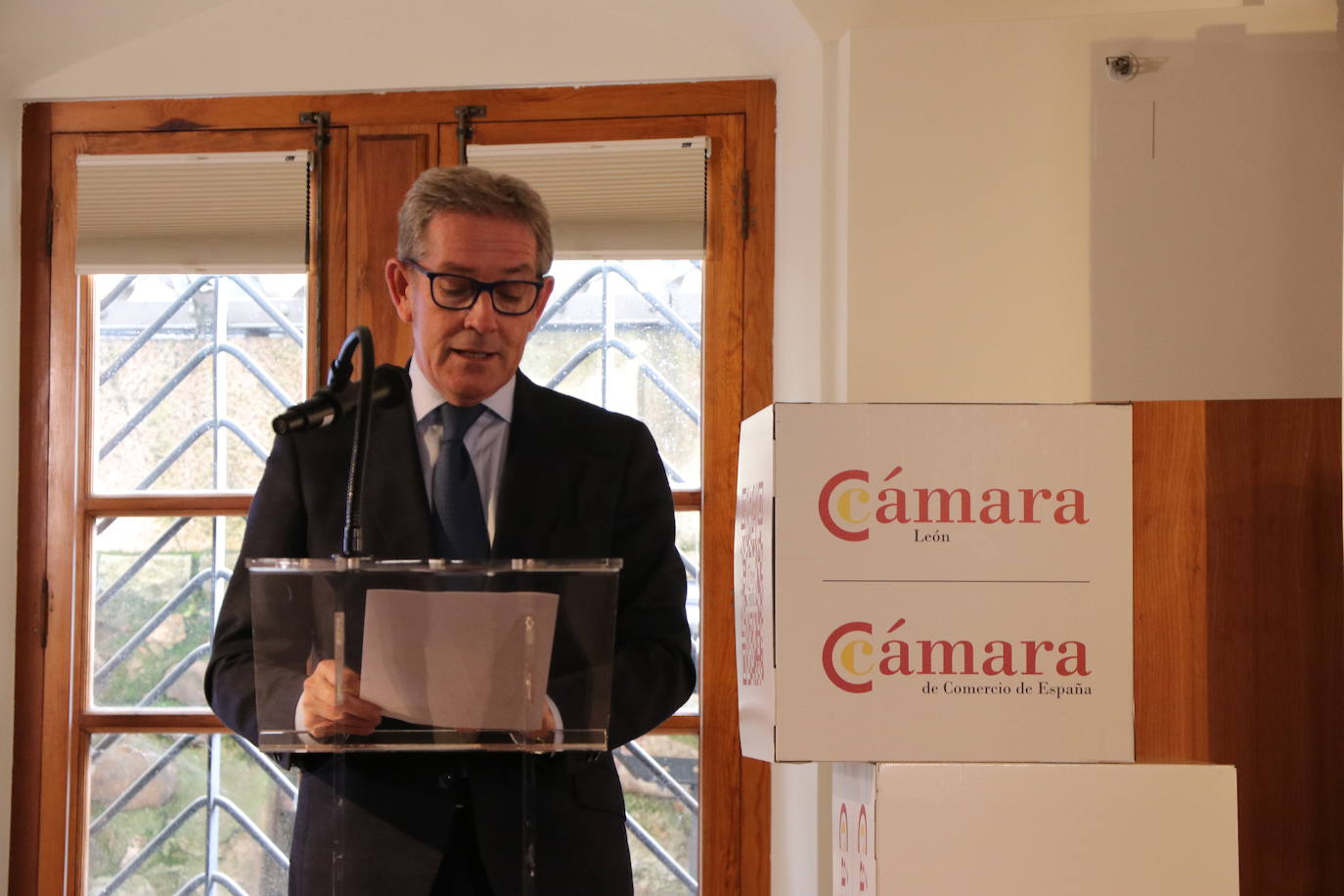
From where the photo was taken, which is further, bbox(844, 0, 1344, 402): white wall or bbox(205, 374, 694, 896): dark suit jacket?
bbox(844, 0, 1344, 402): white wall

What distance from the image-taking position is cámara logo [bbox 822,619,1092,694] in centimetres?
157

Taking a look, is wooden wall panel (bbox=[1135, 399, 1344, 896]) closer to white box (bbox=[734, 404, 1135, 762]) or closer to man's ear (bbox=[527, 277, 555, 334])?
white box (bbox=[734, 404, 1135, 762])

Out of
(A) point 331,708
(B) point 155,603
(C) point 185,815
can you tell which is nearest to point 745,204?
(B) point 155,603

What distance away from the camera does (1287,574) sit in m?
1.68

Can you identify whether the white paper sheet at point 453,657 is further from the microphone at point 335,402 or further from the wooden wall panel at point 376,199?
the wooden wall panel at point 376,199

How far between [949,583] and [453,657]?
22.9 inches

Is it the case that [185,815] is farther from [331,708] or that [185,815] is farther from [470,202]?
[331,708]

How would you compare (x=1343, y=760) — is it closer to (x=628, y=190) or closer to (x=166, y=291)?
(x=628, y=190)

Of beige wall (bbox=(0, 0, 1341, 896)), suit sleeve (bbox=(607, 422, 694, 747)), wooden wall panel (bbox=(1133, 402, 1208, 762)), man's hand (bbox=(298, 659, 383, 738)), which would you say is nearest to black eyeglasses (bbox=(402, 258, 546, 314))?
suit sleeve (bbox=(607, 422, 694, 747))

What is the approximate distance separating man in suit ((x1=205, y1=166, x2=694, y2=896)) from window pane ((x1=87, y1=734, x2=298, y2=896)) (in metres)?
0.79

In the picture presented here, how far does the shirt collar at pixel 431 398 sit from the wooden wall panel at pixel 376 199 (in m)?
0.55

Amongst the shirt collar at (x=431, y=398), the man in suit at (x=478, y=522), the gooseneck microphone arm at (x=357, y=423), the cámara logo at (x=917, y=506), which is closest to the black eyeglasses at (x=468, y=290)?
the man in suit at (x=478, y=522)

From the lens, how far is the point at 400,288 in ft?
7.43

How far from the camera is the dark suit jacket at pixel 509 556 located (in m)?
1.84
